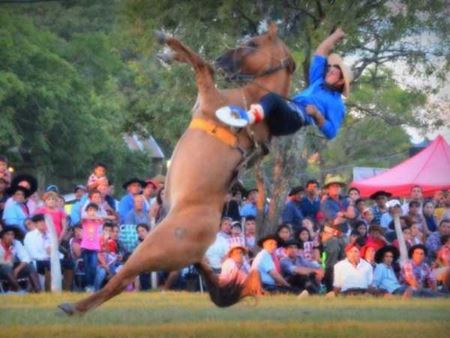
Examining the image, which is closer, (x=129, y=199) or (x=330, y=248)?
(x=129, y=199)

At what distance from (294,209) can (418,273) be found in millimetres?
2285

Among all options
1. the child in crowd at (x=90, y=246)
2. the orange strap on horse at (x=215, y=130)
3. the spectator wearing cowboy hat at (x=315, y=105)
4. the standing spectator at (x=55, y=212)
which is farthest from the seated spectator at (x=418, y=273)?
the orange strap on horse at (x=215, y=130)

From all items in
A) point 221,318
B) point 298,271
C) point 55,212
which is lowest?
point 221,318

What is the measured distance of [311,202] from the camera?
20125mm

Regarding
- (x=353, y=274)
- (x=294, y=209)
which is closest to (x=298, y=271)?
(x=353, y=274)

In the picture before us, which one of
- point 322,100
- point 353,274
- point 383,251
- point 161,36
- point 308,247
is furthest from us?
point 308,247

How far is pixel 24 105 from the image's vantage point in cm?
3491

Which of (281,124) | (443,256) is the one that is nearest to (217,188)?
(281,124)

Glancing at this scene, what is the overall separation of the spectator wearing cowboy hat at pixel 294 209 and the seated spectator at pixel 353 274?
2.02 metres

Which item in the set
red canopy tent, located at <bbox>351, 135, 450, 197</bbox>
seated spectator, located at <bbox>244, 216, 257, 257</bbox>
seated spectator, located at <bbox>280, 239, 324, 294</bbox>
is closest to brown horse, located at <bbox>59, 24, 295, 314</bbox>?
seated spectator, located at <bbox>280, 239, 324, 294</bbox>

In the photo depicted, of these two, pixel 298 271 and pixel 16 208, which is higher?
pixel 16 208

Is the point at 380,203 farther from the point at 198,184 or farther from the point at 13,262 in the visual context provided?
the point at 198,184

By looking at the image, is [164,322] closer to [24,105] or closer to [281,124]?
[281,124]

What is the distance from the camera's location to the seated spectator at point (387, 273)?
708 inches
